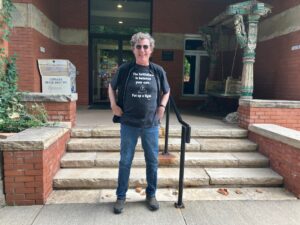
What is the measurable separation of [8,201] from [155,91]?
199 cm

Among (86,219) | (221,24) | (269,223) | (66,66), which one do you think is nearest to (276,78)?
(221,24)

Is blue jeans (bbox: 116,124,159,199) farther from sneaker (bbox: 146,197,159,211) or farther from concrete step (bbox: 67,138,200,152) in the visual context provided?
concrete step (bbox: 67,138,200,152)

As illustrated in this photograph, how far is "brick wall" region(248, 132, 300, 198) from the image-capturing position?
3361mm

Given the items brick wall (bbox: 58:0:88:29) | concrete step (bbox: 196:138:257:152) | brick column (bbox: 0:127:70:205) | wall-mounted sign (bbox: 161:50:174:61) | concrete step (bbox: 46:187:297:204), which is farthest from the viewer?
wall-mounted sign (bbox: 161:50:174:61)

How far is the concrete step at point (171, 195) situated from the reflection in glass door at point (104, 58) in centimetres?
538

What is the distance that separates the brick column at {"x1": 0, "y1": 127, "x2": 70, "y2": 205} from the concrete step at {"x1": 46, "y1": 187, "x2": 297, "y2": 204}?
211 millimetres

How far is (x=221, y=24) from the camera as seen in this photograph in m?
6.61

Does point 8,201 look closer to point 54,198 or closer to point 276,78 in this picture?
point 54,198

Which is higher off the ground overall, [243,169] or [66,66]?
[66,66]

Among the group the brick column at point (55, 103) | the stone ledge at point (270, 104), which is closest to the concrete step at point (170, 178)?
the brick column at point (55, 103)

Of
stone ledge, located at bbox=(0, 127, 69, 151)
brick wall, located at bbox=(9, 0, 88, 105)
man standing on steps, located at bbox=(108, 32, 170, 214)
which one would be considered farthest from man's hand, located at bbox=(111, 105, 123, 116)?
brick wall, located at bbox=(9, 0, 88, 105)

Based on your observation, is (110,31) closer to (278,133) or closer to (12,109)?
(12,109)

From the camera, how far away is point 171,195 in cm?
325

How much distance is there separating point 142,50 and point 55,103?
201 centimetres
